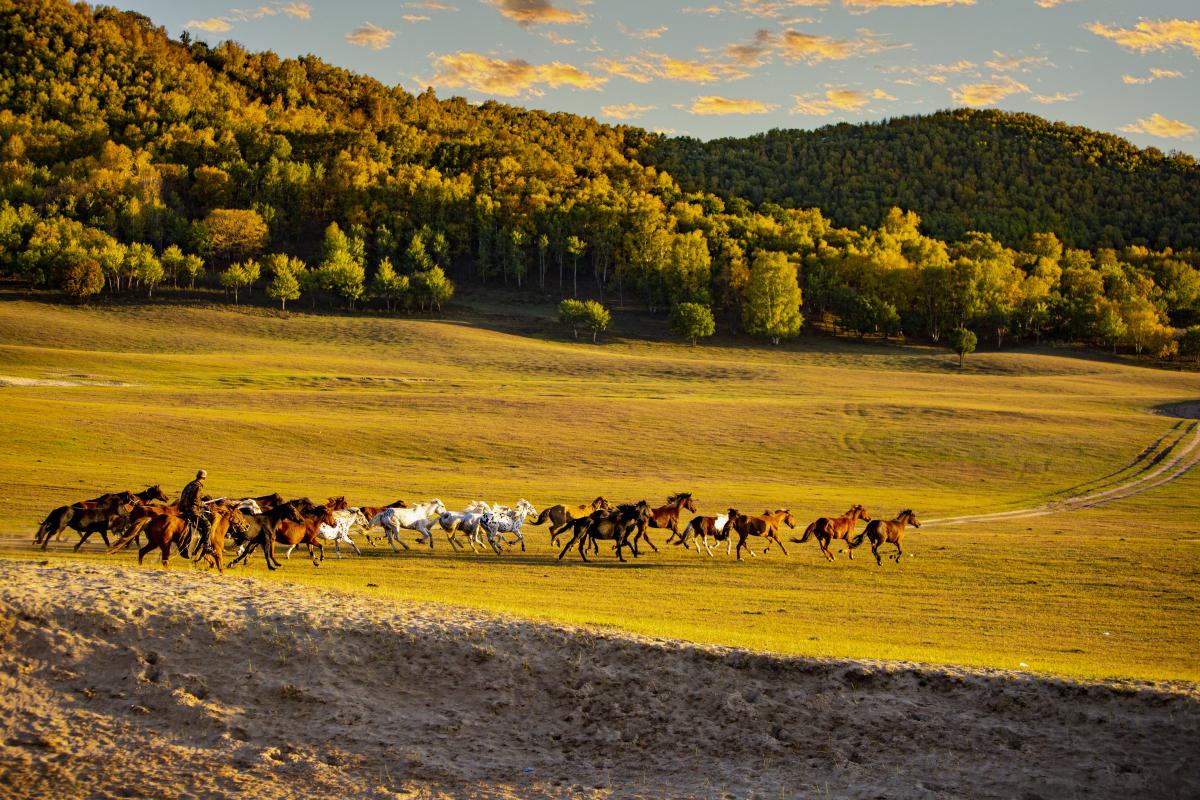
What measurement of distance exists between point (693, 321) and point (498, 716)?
4259 inches

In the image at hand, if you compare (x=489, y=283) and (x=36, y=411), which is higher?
(x=489, y=283)

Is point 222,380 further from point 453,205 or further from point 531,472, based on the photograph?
point 453,205

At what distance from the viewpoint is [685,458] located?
153ft

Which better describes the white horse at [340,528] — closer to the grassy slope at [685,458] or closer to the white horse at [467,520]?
the grassy slope at [685,458]

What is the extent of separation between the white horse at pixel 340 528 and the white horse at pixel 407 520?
53 centimetres

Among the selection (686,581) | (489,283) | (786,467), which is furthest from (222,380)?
(489,283)

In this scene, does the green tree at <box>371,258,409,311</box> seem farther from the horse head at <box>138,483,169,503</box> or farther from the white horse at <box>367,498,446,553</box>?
the horse head at <box>138,483,169,503</box>

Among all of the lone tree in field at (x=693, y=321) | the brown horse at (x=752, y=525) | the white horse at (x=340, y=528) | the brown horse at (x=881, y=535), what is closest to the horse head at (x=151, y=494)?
the white horse at (x=340, y=528)

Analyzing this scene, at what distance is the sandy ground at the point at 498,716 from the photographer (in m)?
10.8

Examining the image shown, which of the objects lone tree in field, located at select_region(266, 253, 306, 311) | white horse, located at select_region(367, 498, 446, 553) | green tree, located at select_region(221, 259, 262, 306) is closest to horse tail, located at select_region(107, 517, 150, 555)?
white horse, located at select_region(367, 498, 446, 553)

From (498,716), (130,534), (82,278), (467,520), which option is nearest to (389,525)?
(467,520)

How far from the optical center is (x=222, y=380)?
65438mm

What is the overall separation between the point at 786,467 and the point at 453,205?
124m

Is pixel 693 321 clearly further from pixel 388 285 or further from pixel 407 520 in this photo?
pixel 407 520
